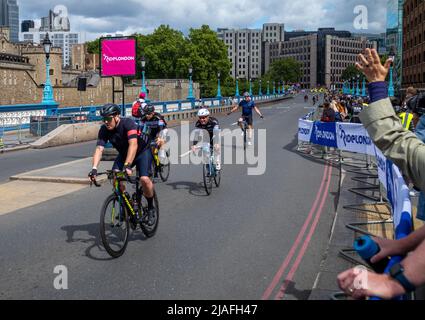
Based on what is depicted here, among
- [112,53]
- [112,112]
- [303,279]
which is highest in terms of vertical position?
[112,53]

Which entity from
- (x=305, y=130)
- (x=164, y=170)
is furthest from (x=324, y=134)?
(x=164, y=170)

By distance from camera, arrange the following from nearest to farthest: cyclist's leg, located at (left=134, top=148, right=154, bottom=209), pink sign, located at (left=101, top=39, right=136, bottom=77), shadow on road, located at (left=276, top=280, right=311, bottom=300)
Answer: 1. shadow on road, located at (left=276, top=280, right=311, bottom=300)
2. cyclist's leg, located at (left=134, top=148, right=154, bottom=209)
3. pink sign, located at (left=101, top=39, right=136, bottom=77)

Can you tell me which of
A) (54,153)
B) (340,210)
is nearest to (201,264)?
(340,210)

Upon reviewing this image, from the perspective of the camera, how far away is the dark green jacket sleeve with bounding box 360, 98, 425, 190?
9.52 ft

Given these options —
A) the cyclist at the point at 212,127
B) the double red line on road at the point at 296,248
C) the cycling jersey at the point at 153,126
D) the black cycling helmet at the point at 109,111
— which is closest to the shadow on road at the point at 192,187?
the cyclist at the point at 212,127

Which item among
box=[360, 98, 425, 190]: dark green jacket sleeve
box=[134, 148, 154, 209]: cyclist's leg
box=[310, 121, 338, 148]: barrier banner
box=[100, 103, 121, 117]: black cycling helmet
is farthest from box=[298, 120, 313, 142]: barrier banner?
box=[360, 98, 425, 190]: dark green jacket sleeve

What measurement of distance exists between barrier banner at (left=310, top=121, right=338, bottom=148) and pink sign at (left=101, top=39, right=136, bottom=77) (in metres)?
13.1

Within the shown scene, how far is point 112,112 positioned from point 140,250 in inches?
74.8

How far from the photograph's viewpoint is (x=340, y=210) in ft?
29.7

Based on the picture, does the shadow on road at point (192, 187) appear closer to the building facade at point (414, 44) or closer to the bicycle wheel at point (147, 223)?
the bicycle wheel at point (147, 223)

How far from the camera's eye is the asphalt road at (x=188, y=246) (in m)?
5.40

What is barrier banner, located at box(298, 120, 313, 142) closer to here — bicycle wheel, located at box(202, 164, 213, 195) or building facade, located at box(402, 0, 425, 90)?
bicycle wheel, located at box(202, 164, 213, 195)

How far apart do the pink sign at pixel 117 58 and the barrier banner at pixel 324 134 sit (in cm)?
1306

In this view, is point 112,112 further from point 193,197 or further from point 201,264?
point 193,197
